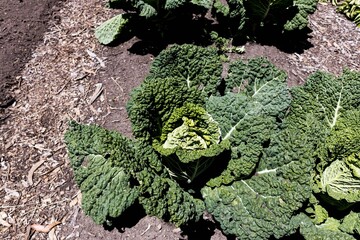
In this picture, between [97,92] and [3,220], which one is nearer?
[3,220]

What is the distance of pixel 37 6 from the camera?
506 cm

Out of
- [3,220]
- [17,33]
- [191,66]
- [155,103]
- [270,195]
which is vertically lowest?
[3,220]

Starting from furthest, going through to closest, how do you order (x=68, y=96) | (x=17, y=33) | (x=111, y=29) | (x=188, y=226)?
(x=17, y=33) → (x=111, y=29) → (x=68, y=96) → (x=188, y=226)

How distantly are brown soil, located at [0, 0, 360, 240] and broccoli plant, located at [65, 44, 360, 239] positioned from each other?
62cm

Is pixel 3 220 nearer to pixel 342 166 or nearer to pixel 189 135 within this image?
pixel 189 135

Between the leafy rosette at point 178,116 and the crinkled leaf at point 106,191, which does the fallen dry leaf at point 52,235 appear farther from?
the leafy rosette at point 178,116

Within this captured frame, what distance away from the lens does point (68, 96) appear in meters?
4.27

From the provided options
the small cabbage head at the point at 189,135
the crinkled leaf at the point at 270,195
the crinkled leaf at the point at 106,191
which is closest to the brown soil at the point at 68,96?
the crinkled leaf at the point at 270,195

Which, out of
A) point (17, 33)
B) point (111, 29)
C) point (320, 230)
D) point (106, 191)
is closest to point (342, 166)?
point (320, 230)

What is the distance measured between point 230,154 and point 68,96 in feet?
6.67

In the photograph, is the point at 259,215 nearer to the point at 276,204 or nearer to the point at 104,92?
the point at 276,204

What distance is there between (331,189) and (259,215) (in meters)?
0.58

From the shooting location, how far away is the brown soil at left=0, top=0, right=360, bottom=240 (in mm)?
3477

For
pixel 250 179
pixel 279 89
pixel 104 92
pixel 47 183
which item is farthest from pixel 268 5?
pixel 47 183
